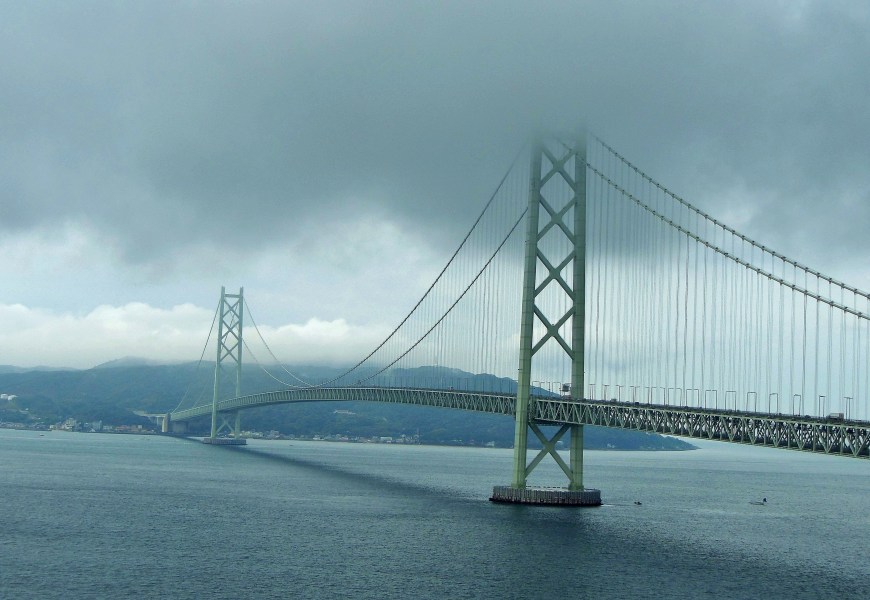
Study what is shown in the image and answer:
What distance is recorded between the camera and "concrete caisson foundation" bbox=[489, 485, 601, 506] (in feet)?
206

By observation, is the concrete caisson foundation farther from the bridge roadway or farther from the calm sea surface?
the bridge roadway

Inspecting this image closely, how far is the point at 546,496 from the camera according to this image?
6272 cm

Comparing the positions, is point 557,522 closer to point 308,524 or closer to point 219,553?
point 308,524

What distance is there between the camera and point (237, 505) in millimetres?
67375

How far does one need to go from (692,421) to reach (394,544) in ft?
49.8

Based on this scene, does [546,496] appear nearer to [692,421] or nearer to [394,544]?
[692,421]

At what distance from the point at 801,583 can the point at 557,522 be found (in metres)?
16.8

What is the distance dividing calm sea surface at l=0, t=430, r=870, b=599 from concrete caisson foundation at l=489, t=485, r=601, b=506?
864 millimetres

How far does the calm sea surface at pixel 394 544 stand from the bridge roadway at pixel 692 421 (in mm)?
5326

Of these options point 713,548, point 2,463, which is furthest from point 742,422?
point 2,463

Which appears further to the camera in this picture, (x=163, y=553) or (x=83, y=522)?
(x=83, y=522)

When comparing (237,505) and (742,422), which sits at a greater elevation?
(742,422)

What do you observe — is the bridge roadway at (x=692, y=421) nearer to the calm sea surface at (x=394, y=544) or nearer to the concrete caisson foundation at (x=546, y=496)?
the concrete caisson foundation at (x=546, y=496)

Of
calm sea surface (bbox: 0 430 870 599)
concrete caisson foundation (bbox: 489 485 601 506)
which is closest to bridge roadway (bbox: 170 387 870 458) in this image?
concrete caisson foundation (bbox: 489 485 601 506)
